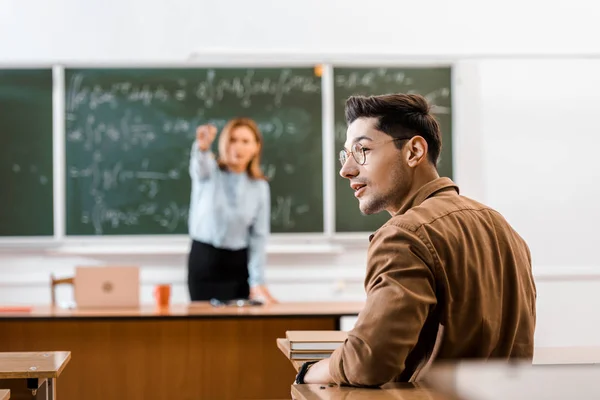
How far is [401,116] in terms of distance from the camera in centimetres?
173

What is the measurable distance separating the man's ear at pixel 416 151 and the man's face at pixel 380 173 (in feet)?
0.04

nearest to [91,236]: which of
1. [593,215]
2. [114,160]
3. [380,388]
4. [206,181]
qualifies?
[114,160]

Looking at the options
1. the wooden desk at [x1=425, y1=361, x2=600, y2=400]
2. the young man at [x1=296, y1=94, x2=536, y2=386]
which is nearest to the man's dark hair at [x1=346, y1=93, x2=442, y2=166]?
the young man at [x1=296, y1=94, x2=536, y2=386]

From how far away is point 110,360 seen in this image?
140 inches

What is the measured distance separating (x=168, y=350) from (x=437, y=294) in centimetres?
227

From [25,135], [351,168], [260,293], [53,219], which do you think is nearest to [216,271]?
[260,293]

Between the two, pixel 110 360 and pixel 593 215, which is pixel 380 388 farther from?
pixel 593 215

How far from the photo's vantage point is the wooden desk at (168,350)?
11.6ft

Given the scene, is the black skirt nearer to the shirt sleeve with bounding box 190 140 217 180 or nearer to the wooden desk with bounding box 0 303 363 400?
the shirt sleeve with bounding box 190 140 217 180

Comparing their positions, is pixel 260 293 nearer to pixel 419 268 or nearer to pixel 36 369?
pixel 36 369

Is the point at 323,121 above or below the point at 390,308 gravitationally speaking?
above

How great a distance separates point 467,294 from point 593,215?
4233 millimetres

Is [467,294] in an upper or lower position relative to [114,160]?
lower

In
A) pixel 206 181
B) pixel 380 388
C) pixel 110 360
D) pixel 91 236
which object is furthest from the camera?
pixel 91 236
